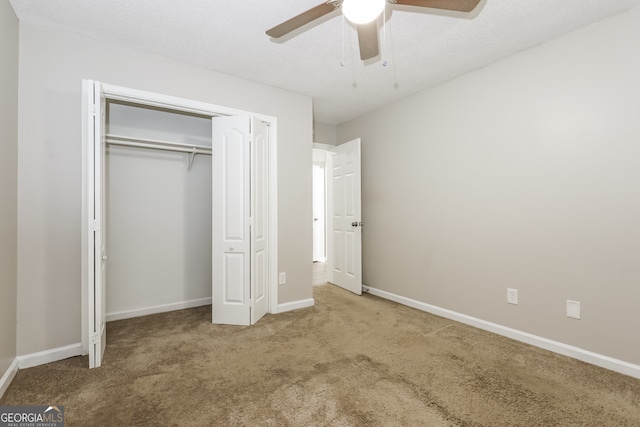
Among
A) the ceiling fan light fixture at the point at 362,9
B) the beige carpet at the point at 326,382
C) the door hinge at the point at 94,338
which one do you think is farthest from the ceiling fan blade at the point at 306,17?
the door hinge at the point at 94,338

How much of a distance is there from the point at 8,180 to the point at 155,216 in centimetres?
143

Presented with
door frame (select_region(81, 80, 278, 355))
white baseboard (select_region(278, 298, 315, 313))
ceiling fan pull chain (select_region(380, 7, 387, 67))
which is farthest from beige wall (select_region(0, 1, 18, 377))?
ceiling fan pull chain (select_region(380, 7, 387, 67))

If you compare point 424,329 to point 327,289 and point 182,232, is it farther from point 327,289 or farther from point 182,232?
point 182,232

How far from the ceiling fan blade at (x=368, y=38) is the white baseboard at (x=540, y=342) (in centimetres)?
263

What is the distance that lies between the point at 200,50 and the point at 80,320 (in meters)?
2.44

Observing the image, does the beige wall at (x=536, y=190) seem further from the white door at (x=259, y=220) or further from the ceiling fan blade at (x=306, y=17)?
the ceiling fan blade at (x=306, y=17)

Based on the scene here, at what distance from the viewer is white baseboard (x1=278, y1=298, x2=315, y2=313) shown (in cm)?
339

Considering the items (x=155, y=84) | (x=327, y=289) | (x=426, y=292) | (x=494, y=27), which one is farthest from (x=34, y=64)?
(x=426, y=292)

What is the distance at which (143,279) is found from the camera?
3.30m

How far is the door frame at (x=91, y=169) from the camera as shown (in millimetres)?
2110

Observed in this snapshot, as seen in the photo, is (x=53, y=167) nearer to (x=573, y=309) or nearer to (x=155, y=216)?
(x=155, y=216)

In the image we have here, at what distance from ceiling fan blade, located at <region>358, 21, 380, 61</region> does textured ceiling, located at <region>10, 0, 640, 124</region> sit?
296 mm

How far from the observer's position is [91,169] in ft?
6.76

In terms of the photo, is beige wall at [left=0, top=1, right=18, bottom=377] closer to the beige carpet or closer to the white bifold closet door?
the beige carpet
